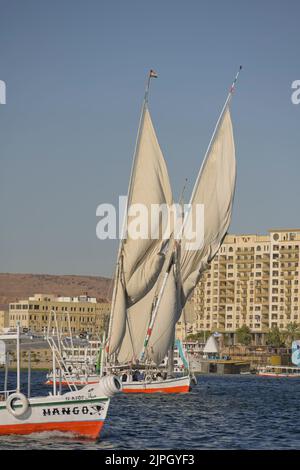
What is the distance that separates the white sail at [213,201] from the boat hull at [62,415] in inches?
1757

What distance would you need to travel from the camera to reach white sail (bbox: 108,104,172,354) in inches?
Answer: 3282

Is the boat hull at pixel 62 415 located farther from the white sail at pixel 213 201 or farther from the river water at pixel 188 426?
the white sail at pixel 213 201

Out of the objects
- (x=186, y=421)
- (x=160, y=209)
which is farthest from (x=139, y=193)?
(x=186, y=421)

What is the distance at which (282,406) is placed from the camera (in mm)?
80688

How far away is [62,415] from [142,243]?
3781 centimetres

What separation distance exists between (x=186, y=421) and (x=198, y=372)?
117744 mm

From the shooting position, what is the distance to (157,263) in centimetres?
8538

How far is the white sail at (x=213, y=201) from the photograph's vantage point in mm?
91375

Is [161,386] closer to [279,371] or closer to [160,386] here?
[160,386]

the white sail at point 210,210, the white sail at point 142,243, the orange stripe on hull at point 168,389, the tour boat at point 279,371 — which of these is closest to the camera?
the white sail at point 142,243

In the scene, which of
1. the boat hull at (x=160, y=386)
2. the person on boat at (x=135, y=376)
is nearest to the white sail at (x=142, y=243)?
the person on boat at (x=135, y=376)

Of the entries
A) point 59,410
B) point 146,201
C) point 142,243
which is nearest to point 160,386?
point 142,243
